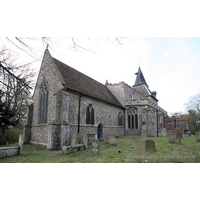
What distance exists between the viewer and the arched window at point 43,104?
11.0 metres

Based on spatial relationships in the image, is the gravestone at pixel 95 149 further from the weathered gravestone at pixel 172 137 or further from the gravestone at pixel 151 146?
the weathered gravestone at pixel 172 137

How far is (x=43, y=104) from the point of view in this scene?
11422 mm

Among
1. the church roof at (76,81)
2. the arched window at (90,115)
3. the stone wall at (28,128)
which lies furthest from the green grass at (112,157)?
the church roof at (76,81)

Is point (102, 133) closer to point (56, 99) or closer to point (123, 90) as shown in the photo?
point (56, 99)

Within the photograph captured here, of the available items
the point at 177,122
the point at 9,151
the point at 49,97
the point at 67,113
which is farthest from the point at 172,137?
the point at 177,122

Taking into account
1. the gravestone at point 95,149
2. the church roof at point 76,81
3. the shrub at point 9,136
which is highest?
the church roof at point 76,81

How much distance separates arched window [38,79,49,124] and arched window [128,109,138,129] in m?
12.3

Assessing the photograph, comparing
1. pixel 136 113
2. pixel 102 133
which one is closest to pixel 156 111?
pixel 136 113

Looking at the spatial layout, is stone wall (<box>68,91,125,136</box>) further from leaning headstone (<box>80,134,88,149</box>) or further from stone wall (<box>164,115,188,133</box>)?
stone wall (<box>164,115,188,133</box>)

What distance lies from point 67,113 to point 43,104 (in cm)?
344

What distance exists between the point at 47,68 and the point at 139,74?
1128 inches

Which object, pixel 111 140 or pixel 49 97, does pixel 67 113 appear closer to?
pixel 49 97

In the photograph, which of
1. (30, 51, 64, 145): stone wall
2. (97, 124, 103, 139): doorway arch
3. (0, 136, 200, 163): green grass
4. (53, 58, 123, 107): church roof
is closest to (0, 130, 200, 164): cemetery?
(0, 136, 200, 163): green grass

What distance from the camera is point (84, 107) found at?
457 inches
